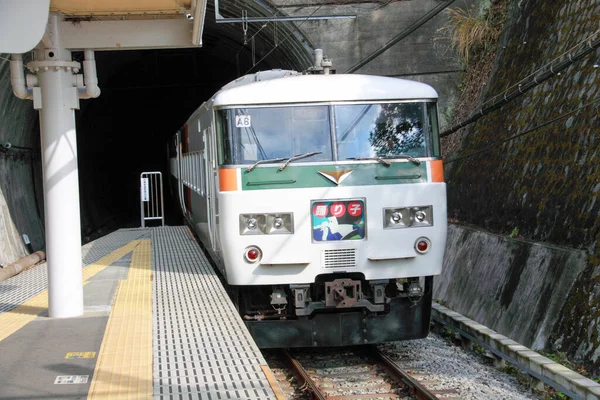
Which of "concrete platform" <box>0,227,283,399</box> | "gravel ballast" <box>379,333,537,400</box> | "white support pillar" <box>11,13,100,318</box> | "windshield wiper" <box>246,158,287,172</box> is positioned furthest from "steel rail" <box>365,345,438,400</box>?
"white support pillar" <box>11,13,100,318</box>

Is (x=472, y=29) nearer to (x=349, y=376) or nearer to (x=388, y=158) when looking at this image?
(x=388, y=158)

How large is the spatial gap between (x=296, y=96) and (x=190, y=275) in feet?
9.17

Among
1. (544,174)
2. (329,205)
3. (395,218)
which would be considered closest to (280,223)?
(329,205)

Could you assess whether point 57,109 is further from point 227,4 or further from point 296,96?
point 227,4

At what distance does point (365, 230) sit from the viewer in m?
7.80

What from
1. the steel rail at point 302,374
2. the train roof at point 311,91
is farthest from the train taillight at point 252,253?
the train roof at point 311,91

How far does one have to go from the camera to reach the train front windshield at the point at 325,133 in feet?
26.0

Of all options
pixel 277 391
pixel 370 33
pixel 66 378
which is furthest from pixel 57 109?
pixel 370 33

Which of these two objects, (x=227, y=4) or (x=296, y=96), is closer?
(x=296, y=96)

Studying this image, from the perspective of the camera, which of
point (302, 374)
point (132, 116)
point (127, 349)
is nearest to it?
point (127, 349)

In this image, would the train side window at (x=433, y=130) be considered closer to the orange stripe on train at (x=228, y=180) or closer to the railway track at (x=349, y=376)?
the orange stripe on train at (x=228, y=180)

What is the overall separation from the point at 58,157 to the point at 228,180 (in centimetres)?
173

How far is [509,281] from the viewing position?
991 cm

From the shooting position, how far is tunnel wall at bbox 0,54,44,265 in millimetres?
15500
